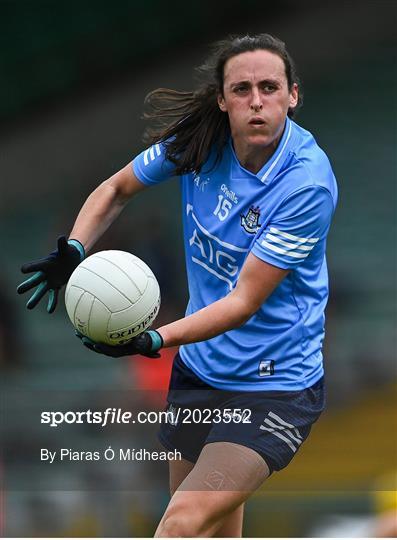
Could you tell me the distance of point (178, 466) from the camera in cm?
464

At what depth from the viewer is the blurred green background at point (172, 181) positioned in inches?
364

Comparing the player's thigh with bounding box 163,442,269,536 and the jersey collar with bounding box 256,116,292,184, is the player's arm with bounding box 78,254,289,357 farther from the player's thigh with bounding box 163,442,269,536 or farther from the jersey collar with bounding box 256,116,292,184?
the player's thigh with bounding box 163,442,269,536

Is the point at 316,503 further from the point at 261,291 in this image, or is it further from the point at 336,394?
the point at 261,291

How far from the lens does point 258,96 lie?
170 inches

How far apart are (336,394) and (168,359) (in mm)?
1888

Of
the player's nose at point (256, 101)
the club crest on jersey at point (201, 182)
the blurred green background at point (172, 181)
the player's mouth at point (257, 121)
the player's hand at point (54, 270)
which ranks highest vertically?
the player's nose at point (256, 101)

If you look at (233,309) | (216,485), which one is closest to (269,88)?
(233,309)

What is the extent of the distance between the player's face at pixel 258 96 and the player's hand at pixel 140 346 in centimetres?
84

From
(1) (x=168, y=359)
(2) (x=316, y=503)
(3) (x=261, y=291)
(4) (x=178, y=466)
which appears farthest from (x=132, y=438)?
(3) (x=261, y=291)

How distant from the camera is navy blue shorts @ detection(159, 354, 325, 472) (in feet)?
14.3

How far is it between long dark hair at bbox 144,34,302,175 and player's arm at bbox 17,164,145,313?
268 millimetres

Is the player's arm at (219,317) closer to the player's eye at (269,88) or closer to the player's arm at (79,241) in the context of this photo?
the player's arm at (79,241)

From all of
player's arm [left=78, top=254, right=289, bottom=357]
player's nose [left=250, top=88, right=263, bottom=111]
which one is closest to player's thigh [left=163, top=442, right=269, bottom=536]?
player's arm [left=78, top=254, right=289, bottom=357]

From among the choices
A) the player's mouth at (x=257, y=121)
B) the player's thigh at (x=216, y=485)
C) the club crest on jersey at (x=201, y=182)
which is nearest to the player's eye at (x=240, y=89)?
the player's mouth at (x=257, y=121)
